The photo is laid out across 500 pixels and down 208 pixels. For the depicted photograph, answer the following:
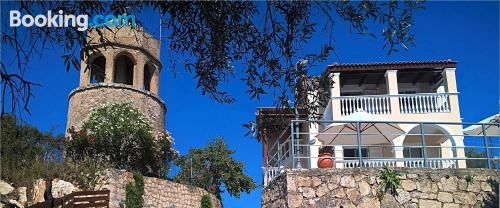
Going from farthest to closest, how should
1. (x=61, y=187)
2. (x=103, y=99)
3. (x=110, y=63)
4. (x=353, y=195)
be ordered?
1. (x=110, y=63)
2. (x=103, y=99)
3. (x=61, y=187)
4. (x=353, y=195)

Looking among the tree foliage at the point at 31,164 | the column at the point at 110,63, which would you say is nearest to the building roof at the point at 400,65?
the tree foliage at the point at 31,164

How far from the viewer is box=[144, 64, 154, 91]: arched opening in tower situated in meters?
26.2

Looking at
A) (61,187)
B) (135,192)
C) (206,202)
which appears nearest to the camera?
(61,187)

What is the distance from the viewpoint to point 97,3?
4.25 meters

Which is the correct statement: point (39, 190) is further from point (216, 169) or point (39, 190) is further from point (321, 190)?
point (216, 169)

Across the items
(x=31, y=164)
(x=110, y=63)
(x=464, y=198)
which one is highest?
(x=110, y=63)

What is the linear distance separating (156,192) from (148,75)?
8.81 metres

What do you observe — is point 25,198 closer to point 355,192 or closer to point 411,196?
point 355,192

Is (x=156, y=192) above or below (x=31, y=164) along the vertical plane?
below

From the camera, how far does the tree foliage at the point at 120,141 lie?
19625 mm

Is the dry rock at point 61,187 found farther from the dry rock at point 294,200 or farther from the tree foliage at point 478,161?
the tree foliage at point 478,161

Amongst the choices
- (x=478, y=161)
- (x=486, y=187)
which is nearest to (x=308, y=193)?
(x=486, y=187)

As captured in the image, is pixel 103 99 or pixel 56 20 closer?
pixel 56 20

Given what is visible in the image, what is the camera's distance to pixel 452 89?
18828mm
